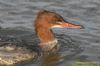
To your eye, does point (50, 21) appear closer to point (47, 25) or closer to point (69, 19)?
point (47, 25)

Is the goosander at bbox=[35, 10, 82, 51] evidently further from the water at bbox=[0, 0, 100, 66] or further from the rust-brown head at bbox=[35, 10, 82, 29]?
the water at bbox=[0, 0, 100, 66]

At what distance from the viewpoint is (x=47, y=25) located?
13.0 meters

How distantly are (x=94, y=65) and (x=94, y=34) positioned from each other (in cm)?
303

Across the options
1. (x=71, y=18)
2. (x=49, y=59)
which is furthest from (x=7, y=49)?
(x=71, y=18)

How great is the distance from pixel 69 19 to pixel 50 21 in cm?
209

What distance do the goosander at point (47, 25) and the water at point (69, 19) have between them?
380 mm

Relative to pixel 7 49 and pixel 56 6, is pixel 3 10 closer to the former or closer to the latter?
pixel 56 6

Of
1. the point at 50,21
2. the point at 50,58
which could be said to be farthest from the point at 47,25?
the point at 50,58

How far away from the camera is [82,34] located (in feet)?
46.2

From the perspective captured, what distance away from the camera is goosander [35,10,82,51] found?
42.3 ft

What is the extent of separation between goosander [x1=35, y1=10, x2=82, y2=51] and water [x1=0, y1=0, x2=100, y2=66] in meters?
0.38

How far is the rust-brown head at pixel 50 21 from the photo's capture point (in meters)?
12.9

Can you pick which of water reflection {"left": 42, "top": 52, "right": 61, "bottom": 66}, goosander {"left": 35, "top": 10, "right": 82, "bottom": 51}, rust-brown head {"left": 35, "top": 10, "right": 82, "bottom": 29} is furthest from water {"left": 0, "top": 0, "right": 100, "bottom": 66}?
rust-brown head {"left": 35, "top": 10, "right": 82, "bottom": 29}

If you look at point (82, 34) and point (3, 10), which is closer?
point (82, 34)
